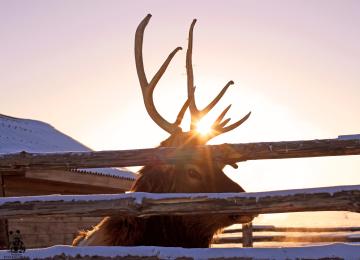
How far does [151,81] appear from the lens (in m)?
4.32

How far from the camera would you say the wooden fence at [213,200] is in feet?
9.12

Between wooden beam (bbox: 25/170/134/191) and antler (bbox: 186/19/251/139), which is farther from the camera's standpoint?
wooden beam (bbox: 25/170/134/191)

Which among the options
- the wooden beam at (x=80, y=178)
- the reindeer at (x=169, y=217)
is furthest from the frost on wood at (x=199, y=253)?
the wooden beam at (x=80, y=178)

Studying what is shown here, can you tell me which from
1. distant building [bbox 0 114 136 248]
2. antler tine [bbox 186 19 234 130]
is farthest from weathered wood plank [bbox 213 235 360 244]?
antler tine [bbox 186 19 234 130]

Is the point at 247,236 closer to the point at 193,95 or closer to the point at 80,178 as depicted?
the point at 80,178

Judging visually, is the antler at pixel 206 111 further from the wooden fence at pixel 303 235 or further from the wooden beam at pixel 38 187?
the wooden fence at pixel 303 235

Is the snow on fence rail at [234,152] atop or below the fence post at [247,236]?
atop

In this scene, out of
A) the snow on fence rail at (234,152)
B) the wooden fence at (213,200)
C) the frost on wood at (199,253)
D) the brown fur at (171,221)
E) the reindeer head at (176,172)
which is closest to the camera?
the frost on wood at (199,253)

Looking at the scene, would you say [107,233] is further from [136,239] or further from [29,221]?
[29,221]

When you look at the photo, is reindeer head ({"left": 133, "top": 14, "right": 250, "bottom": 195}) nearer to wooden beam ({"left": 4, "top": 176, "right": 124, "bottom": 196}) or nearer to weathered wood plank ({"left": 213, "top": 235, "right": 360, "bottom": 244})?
wooden beam ({"left": 4, "top": 176, "right": 124, "bottom": 196})

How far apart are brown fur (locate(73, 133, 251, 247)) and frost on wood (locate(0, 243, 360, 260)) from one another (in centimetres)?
114

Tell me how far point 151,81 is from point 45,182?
593 centimetres

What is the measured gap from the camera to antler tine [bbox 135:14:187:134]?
13.6ft

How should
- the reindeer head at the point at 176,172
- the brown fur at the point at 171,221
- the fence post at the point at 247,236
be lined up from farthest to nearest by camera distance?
the fence post at the point at 247,236 → the reindeer head at the point at 176,172 → the brown fur at the point at 171,221
